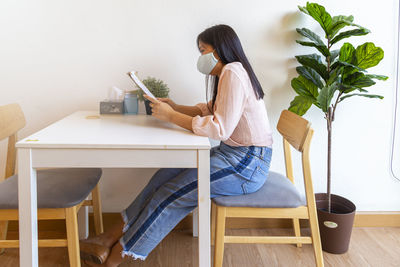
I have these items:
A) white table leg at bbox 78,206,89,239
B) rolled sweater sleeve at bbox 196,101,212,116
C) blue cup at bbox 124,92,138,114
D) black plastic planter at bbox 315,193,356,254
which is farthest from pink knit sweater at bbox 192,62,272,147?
white table leg at bbox 78,206,89,239

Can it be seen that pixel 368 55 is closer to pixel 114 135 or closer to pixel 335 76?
pixel 335 76

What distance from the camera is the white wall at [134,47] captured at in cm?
207

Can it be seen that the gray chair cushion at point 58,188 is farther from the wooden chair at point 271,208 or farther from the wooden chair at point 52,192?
the wooden chair at point 271,208

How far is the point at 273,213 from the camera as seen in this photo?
1.59 meters

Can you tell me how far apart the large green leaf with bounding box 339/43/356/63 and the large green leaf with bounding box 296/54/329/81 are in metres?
0.10

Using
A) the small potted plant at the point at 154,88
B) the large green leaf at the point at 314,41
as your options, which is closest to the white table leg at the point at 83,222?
the small potted plant at the point at 154,88

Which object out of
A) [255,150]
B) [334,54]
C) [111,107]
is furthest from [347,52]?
[111,107]

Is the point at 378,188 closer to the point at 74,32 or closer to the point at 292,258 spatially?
the point at 292,258

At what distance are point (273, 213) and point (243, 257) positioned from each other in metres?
0.49

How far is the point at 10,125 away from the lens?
5.82 ft

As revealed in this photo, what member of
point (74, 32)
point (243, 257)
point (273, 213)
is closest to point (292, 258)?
point (243, 257)

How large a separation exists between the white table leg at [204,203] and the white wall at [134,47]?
874 mm

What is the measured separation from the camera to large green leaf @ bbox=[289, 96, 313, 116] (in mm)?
1996

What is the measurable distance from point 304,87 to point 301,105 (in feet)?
0.32
